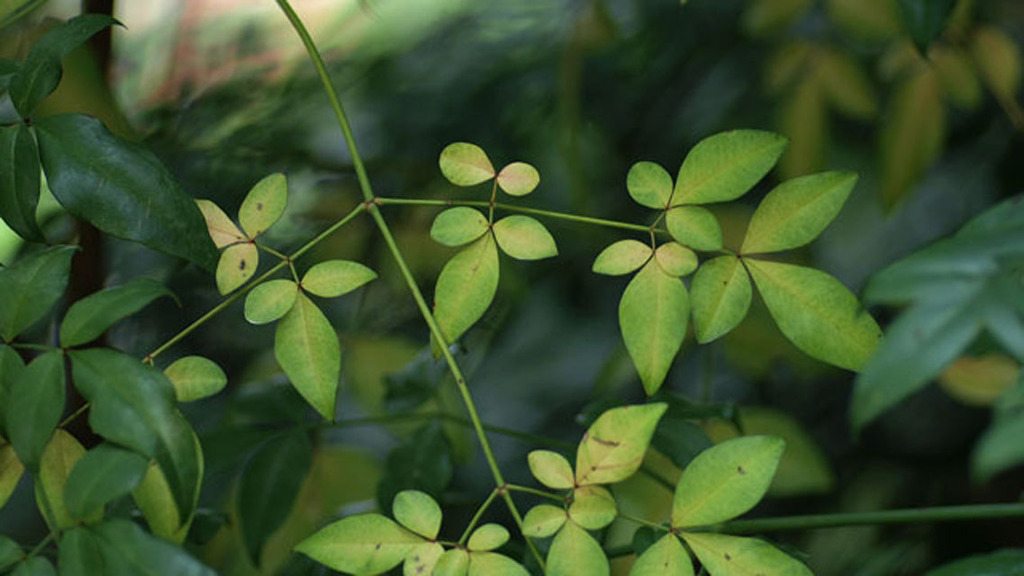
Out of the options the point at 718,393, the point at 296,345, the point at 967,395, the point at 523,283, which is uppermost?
the point at 296,345

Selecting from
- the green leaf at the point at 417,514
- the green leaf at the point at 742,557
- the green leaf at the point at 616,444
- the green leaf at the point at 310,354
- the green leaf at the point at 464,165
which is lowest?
the green leaf at the point at 742,557

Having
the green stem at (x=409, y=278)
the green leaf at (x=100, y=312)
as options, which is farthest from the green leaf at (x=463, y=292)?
the green leaf at (x=100, y=312)

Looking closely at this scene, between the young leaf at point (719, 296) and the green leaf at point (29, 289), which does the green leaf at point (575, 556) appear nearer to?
the young leaf at point (719, 296)

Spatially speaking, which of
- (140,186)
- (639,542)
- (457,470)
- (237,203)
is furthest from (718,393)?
(140,186)

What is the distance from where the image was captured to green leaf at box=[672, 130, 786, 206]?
454 millimetres

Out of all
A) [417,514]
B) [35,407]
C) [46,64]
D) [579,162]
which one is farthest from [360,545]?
[579,162]

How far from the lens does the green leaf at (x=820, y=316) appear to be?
0.44 metres

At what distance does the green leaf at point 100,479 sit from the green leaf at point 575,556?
0.16 meters

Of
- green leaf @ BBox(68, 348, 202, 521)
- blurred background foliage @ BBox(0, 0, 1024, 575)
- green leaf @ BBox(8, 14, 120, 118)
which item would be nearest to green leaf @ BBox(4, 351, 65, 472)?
green leaf @ BBox(68, 348, 202, 521)

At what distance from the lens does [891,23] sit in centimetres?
94

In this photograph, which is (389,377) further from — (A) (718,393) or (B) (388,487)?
(A) (718,393)

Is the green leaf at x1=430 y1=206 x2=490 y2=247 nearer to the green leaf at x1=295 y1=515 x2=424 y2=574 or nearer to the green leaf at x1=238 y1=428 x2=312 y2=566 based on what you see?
the green leaf at x1=295 y1=515 x2=424 y2=574

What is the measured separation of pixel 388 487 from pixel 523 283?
38 centimetres

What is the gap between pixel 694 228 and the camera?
452 millimetres
